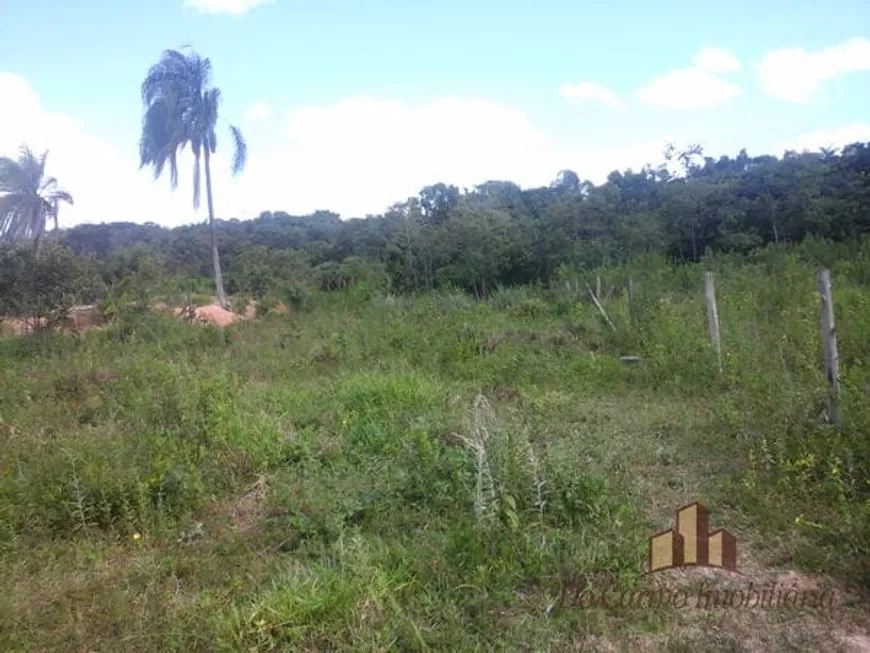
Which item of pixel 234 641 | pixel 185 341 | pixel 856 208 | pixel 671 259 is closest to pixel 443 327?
pixel 185 341

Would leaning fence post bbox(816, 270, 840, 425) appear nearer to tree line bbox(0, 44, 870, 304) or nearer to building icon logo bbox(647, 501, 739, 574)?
building icon logo bbox(647, 501, 739, 574)

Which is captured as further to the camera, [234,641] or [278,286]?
[278,286]

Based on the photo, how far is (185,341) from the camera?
32.4ft

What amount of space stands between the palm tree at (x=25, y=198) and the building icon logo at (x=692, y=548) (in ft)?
68.1

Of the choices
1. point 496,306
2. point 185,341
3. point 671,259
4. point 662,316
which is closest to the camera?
point 662,316

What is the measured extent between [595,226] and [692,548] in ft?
48.6

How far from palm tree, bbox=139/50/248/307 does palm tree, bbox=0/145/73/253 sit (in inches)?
182

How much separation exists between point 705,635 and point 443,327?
23.4ft

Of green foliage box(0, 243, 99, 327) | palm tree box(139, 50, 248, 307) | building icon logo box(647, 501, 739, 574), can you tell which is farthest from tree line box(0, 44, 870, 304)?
building icon logo box(647, 501, 739, 574)

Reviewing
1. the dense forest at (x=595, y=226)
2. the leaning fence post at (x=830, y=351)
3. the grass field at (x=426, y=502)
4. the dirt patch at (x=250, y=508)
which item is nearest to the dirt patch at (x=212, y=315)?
the dense forest at (x=595, y=226)

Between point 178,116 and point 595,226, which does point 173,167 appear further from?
point 595,226

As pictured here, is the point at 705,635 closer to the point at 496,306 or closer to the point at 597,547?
the point at 597,547

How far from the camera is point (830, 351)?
12.6 feet

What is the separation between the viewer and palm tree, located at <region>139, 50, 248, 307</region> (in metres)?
16.7
